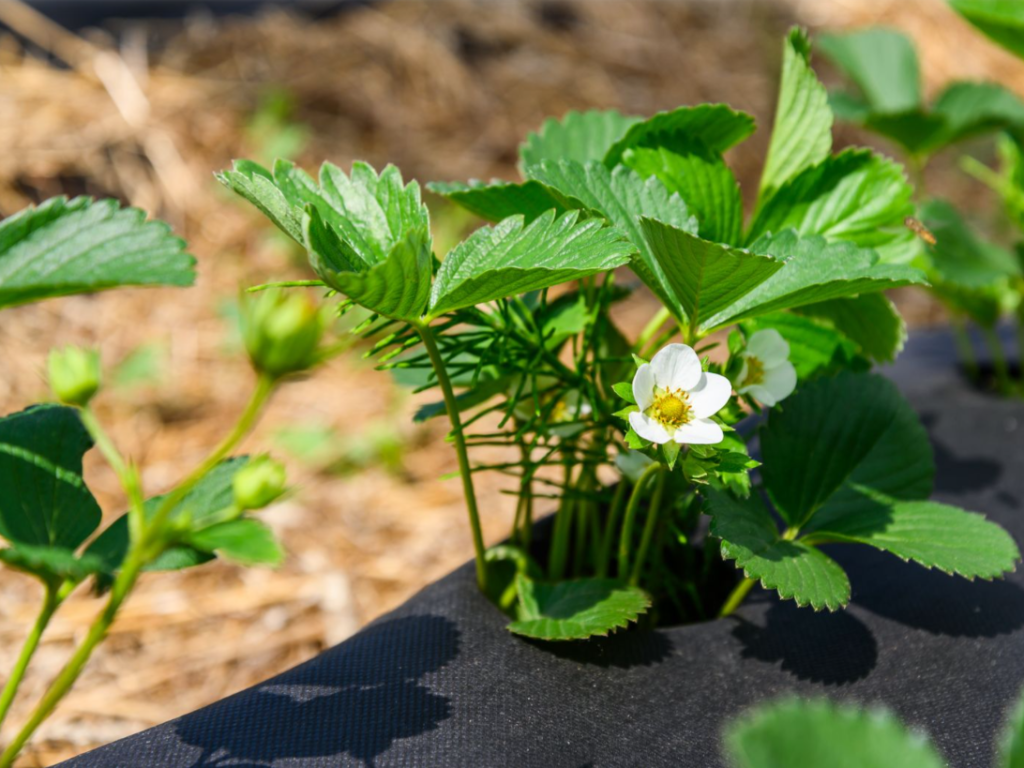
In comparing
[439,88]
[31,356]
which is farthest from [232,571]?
[439,88]

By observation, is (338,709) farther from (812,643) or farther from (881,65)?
(881,65)

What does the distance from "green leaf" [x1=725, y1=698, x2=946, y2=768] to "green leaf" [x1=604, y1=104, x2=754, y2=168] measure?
20.2 inches

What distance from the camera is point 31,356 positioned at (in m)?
1.86

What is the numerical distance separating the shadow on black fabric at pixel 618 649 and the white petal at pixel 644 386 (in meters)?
0.22

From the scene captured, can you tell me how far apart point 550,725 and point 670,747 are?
0.28 feet

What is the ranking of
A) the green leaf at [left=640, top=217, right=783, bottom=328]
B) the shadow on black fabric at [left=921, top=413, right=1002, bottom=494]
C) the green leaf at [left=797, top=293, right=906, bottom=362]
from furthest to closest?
the shadow on black fabric at [left=921, top=413, right=1002, bottom=494], the green leaf at [left=797, top=293, right=906, bottom=362], the green leaf at [left=640, top=217, right=783, bottom=328]

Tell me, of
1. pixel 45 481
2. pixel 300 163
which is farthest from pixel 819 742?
pixel 300 163

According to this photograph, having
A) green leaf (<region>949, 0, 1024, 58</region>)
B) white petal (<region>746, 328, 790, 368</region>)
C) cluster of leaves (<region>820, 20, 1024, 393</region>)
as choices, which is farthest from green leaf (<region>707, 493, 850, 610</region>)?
green leaf (<region>949, 0, 1024, 58</region>)

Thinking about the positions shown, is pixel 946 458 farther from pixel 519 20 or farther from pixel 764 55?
pixel 764 55

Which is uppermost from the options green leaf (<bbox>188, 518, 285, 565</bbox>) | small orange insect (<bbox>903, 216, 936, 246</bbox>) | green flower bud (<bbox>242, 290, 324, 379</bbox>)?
green flower bud (<bbox>242, 290, 324, 379</bbox>)

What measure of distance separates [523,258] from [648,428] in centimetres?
13

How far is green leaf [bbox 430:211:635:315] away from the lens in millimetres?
563

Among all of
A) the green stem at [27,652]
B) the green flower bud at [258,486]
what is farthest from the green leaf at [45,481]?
the green flower bud at [258,486]

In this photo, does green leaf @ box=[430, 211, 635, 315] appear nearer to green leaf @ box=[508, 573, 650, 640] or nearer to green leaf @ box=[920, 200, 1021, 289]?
green leaf @ box=[508, 573, 650, 640]
